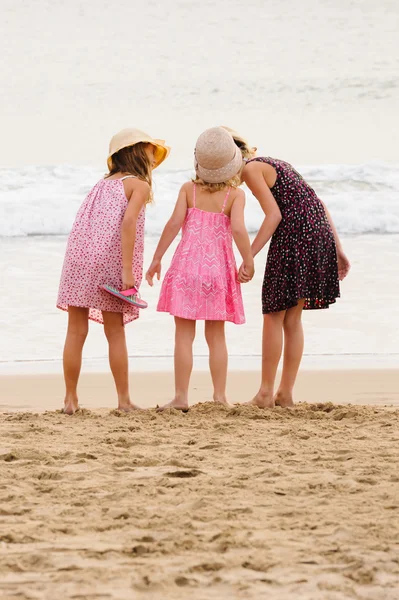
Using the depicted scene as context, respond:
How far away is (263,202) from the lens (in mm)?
4789

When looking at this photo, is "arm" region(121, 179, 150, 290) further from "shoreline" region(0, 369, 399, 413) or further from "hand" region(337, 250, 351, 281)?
"hand" region(337, 250, 351, 281)

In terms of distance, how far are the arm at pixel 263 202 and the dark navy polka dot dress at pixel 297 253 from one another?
0.24 feet

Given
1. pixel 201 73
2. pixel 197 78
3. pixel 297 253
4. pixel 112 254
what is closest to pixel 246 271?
pixel 297 253

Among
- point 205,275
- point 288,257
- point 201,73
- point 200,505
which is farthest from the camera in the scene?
point 201,73

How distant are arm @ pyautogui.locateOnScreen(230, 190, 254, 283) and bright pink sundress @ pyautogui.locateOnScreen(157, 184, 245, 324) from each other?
0.06 meters

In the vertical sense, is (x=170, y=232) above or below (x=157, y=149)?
below

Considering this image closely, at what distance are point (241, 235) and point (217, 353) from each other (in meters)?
0.60

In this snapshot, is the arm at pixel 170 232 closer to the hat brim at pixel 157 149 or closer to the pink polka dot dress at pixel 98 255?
the pink polka dot dress at pixel 98 255

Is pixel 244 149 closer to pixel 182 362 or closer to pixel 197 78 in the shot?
pixel 182 362

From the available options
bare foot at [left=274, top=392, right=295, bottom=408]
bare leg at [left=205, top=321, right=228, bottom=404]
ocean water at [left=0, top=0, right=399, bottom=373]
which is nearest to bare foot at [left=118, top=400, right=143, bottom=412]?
bare leg at [left=205, top=321, right=228, bottom=404]

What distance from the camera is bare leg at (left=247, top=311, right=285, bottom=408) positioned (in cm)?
487

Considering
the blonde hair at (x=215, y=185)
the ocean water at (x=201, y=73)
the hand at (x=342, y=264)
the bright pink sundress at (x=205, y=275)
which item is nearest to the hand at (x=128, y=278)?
the bright pink sundress at (x=205, y=275)

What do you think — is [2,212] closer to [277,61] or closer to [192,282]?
[192,282]

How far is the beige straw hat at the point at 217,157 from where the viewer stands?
15.2 ft
